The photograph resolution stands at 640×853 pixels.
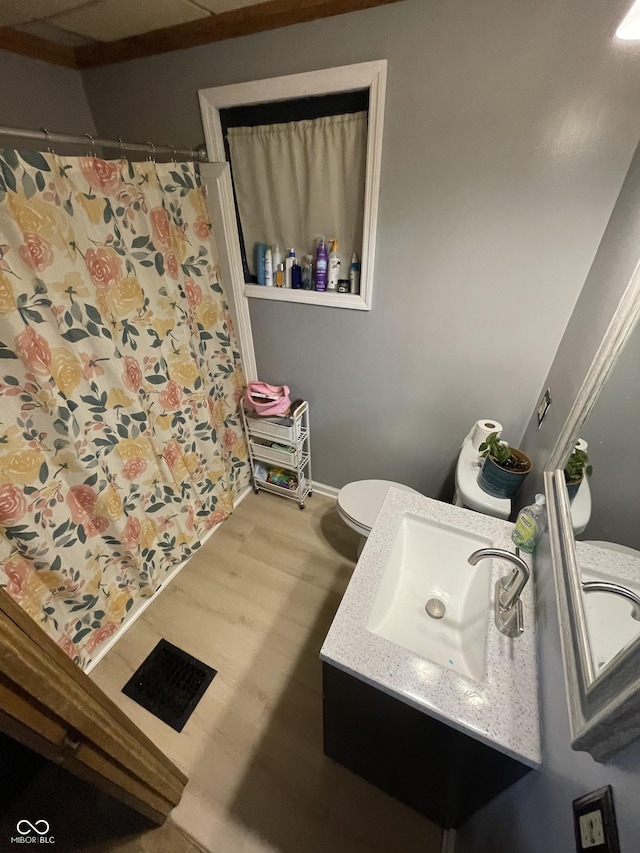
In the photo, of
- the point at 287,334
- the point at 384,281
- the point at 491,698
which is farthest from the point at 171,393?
the point at 491,698

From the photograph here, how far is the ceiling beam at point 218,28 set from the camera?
1.11 metres

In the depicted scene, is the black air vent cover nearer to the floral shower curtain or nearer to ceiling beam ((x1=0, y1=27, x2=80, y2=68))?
the floral shower curtain

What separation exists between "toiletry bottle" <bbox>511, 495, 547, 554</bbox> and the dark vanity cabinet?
49cm

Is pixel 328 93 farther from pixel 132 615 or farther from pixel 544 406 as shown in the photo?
pixel 132 615

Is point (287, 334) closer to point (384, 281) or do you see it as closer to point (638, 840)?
point (384, 281)

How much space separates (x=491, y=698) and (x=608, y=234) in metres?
1.30

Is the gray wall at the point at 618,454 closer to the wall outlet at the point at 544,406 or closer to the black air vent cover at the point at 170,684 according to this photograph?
the wall outlet at the point at 544,406

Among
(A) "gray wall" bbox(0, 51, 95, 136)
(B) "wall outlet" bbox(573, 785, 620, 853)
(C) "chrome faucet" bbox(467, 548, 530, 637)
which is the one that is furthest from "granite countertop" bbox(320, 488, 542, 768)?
(A) "gray wall" bbox(0, 51, 95, 136)

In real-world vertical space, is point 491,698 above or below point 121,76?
below

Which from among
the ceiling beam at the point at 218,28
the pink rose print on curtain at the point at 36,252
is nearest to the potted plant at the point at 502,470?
the ceiling beam at the point at 218,28

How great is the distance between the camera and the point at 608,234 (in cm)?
104

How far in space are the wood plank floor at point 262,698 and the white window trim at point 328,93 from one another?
129 cm

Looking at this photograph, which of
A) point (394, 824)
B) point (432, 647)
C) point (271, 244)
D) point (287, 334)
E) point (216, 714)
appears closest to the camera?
point (432, 647)

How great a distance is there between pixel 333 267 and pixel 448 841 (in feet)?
6.86
